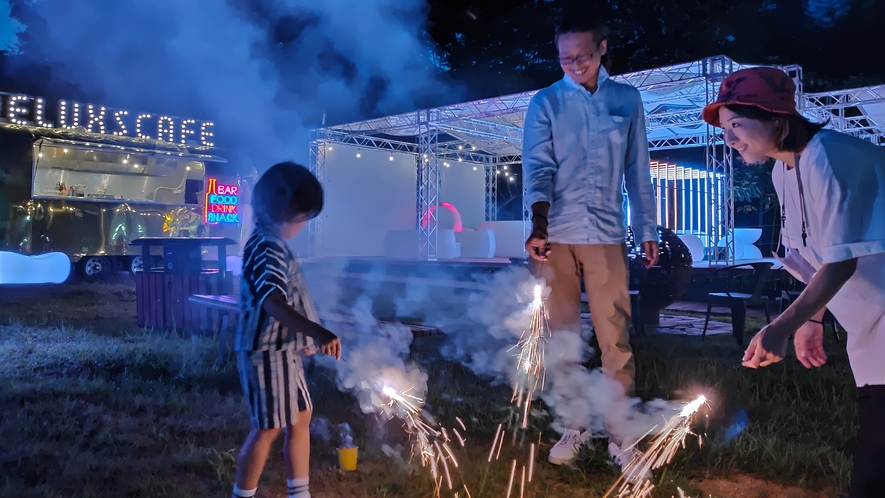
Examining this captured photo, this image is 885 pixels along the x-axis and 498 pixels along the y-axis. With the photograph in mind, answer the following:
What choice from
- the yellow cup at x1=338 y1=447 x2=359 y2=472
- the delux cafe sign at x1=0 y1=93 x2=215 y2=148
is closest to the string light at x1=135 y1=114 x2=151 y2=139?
the delux cafe sign at x1=0 y1=93 x2=215 y2=148

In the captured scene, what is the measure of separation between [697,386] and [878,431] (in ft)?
9.62

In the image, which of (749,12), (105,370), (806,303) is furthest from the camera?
(749,12)

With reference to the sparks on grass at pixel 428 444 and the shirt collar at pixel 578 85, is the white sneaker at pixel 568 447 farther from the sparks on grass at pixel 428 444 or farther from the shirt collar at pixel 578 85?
the shirt collar at pixel 578 85

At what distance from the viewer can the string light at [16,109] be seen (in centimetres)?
1157

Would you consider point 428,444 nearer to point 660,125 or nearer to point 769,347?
point 769,347

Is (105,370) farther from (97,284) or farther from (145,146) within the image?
(145,146)

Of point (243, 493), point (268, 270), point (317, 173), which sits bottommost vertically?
point (243, 493)

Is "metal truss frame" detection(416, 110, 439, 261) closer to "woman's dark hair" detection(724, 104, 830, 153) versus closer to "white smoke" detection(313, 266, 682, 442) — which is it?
"white smoke" detection(313, 266, 682, 442)

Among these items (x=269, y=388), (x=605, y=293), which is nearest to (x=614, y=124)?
(x=605, y=293)

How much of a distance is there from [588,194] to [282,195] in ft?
4.51

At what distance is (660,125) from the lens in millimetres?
15836

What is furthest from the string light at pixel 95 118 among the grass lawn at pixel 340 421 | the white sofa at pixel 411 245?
the grass lawn at pixel 340 421

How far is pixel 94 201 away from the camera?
1262 cm

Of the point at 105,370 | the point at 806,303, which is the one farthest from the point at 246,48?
the point at 806,303
